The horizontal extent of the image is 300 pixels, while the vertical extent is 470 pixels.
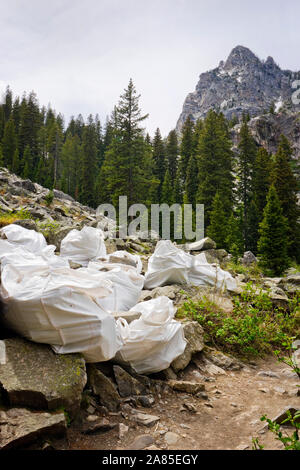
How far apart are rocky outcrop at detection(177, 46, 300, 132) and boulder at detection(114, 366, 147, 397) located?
160052 millimetres

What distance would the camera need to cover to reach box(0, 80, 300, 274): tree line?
2055 cm

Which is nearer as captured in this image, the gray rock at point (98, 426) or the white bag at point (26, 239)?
the gray rock at point (98, 426)

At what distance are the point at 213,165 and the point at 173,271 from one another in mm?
23452

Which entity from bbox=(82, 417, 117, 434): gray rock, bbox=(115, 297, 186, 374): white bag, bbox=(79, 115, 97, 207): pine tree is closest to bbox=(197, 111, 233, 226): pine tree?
bbox=(79, 115, 97, 207): pine tree

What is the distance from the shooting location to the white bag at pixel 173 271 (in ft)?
19.9

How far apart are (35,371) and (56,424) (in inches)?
19.2

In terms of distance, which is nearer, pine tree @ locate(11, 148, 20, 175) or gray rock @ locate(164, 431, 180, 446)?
gray rock @ locate(164, 431, 180, 446)

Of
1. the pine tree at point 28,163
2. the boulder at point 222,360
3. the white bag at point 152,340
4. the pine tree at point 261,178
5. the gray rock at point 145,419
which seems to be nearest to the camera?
the gray rock at point 145,419

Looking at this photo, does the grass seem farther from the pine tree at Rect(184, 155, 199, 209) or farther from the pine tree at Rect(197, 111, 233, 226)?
the pine tree at Rect(184, 155, 199, 209)

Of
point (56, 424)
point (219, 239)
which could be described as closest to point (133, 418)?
point (56, 424)

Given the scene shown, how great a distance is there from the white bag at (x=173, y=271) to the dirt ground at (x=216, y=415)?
238cm

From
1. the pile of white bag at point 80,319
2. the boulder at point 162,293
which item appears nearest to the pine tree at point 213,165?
the boulder at point 162,293

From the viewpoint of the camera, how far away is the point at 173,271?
6035 millimetres

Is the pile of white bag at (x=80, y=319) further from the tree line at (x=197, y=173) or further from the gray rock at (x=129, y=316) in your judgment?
the tree line at (x=197, y=173)
